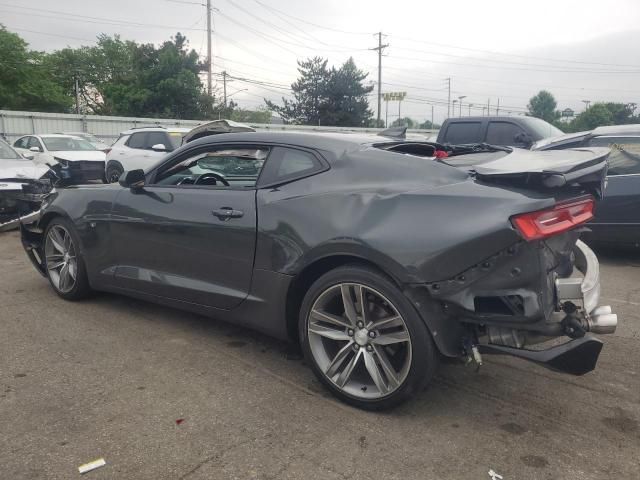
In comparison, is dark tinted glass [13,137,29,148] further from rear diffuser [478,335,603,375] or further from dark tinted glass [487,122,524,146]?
rear diffuser [478,335,603,375]

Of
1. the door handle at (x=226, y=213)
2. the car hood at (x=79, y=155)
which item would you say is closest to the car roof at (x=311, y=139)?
the door handle at (x=226, y=213)

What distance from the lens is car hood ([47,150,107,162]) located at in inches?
576

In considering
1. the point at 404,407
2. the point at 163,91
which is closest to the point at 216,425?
the point at 404,407

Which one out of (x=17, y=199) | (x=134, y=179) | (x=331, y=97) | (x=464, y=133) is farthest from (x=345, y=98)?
(x=134, y=179)

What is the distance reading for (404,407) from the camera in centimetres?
309

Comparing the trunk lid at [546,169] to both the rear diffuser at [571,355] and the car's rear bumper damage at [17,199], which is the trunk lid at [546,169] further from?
the car's rear bumper damage at [17,199]

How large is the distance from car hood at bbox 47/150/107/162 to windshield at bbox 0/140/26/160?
4660mm

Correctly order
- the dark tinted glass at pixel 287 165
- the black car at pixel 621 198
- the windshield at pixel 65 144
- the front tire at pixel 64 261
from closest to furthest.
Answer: the dark tinted glass at pixel 287 165, the front tire at pixel 64 261, the black car at pixel 621 198, the windshield at pixel 65 144

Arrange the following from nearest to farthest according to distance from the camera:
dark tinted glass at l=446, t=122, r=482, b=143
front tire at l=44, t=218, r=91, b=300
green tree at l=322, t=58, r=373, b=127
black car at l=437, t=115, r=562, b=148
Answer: front tire at l=44, t=218, r=91, b=300 → black car at l=437, t=115, r=562, b=148 → dark tinted glass at l=446, t=122, r=482, b=143 → green tree at l=322, t=58, r=373, b=127

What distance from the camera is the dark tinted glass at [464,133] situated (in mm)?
10062

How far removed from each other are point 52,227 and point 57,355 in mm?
1614

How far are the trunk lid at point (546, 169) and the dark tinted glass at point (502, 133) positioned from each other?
6.67m

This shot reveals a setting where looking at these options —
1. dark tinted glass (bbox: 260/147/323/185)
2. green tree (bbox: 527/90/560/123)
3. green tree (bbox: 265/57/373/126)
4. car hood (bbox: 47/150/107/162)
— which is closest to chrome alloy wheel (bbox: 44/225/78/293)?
dark tinted glass (bbox: 260/147/323/185)

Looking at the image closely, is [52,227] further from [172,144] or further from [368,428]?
[172,144]
